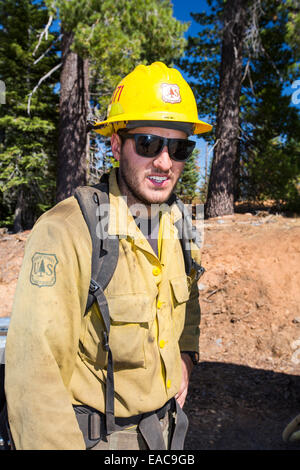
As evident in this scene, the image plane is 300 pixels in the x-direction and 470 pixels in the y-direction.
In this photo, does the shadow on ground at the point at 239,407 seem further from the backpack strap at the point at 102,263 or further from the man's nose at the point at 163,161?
the man's nose at the point at 163,161

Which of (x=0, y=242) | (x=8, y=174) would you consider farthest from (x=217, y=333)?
(x=8, y=174)

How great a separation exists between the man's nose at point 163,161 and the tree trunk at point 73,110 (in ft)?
28.9

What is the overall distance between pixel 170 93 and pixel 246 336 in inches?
195

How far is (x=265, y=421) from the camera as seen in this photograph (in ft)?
14.3

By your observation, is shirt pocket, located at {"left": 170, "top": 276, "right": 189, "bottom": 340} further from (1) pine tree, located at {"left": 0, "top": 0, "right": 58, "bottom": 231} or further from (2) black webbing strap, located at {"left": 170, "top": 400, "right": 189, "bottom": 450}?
(1) pine tree, located at {"left": 0, "top": 0, "right": 58, "bottom": 231}

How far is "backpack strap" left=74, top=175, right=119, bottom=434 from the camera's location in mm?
1615

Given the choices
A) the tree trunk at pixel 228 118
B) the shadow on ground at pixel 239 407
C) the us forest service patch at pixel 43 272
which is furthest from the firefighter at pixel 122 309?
the tree trunk at pixel 228 118

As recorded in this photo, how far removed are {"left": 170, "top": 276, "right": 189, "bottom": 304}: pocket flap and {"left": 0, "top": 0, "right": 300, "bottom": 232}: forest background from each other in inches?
205

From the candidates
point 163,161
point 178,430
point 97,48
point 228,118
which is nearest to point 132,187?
point 163,161

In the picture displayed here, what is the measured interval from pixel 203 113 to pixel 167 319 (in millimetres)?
12770

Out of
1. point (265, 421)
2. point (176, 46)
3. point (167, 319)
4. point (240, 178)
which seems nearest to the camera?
point (167, 319)

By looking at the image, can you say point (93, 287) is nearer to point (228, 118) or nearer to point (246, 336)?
point (246, 336)

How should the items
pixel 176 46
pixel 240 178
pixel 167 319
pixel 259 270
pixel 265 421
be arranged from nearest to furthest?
pixel 167 319
pixel 265 421
pixel 259 270
pixel 176 46
pixel 240 178
